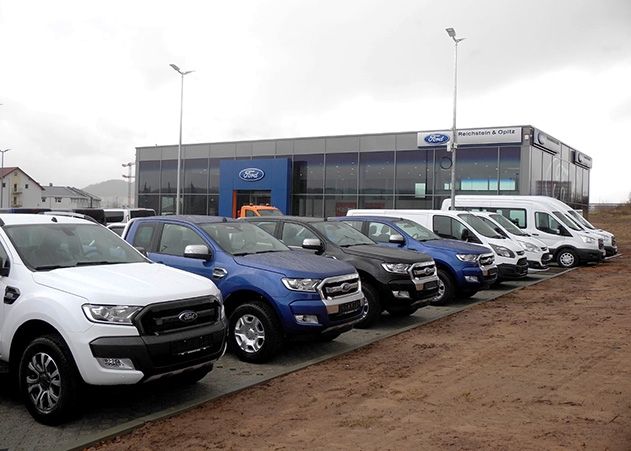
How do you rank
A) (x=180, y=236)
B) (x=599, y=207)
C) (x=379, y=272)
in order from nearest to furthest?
(x=180, y=236) < (x=379, y=272) < (x=599, y=207)

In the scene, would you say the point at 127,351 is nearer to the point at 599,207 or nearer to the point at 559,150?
the point at 559,150

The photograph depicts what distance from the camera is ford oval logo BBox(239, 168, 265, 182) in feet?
120

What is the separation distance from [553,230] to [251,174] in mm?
21226

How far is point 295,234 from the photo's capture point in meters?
9.68

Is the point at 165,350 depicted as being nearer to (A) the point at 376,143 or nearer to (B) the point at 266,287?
(B) the point at 266,287

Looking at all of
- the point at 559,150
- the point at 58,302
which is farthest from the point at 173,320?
the point at 559,150

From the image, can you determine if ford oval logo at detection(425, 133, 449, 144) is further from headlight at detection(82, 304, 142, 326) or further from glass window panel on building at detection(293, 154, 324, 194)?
headlight at detection(82, 304, 142, 326)

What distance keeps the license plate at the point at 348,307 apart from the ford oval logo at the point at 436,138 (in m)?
24.6

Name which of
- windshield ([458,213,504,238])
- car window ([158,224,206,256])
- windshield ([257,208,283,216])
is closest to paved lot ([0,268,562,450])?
car window ([158,224,206,256])

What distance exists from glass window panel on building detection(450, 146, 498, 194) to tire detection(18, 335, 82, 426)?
2753 centimetres

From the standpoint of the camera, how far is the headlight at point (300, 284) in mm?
6682

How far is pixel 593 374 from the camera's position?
6.34m

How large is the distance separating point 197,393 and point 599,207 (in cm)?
6827

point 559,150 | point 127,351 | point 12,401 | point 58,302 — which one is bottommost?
point 12,401
